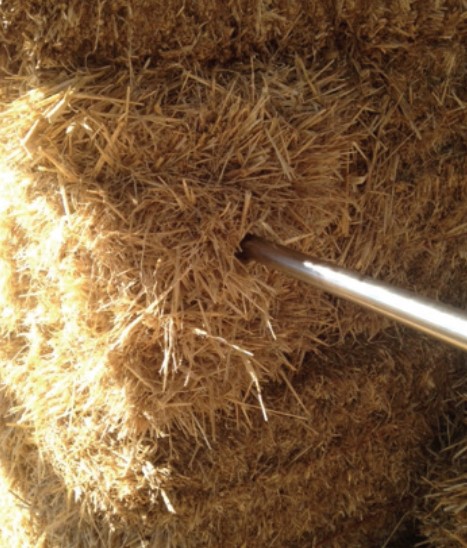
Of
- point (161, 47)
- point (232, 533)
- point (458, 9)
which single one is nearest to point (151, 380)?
point (232, 533)

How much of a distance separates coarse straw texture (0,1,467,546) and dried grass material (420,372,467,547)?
1.7 inches

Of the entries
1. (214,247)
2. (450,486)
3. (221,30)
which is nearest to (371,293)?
(214,247)

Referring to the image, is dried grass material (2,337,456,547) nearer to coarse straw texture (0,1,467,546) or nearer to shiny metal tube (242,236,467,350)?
coarse straw texture (0,1,467,546)

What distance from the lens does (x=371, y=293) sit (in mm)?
923

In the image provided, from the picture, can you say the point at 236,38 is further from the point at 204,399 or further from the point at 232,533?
the point at 232,533

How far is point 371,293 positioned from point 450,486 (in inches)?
36.4

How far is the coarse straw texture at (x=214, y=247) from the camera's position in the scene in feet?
3.65

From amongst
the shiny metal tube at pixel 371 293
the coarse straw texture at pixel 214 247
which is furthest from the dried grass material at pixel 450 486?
the shiny metal tube at pixel 371 293

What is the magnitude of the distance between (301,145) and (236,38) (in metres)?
0.25

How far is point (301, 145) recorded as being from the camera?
1.19m

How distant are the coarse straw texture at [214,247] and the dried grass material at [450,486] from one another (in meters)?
0.04

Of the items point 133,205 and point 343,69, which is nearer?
point 133,205

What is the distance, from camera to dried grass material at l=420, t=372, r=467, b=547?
153cm

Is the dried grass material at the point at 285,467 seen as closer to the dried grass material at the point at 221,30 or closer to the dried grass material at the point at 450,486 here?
the dried grass material at the point at 450,486
